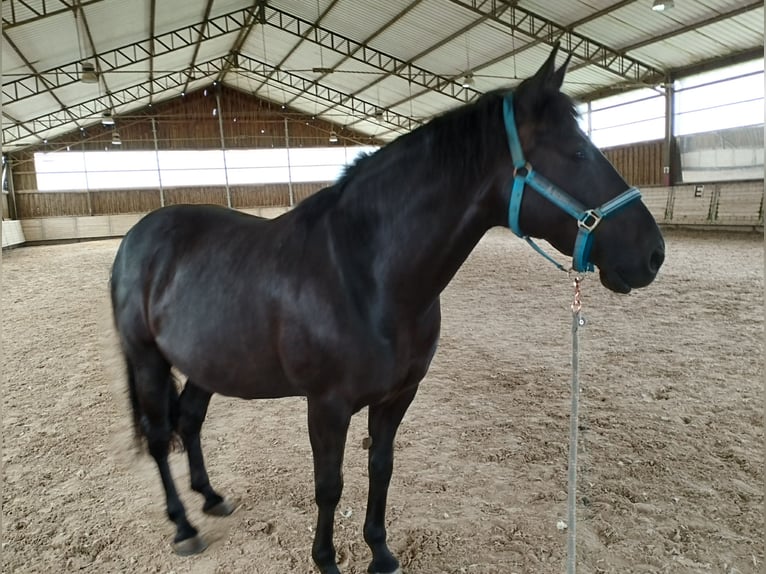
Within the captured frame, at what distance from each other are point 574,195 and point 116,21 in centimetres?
1550

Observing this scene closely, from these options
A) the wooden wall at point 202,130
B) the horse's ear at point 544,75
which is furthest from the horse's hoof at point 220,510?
the wooden wall at point 202,130

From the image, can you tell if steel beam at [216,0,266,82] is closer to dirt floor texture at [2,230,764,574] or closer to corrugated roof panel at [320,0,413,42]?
corrugated roof panel at [320,0,413,42]

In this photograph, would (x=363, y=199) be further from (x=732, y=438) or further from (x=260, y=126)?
(x=260, y=126)

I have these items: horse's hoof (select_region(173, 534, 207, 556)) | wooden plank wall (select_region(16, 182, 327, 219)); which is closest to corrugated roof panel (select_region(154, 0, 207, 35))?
wooden plank wall (select_region(16, 182, 327, 219))

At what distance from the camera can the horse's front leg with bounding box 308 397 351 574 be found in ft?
6.69

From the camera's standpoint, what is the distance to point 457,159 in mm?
1844

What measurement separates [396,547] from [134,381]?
166cm

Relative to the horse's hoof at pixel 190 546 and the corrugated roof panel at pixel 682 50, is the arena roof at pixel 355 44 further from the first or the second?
the horse's hoof at pixel 190 546

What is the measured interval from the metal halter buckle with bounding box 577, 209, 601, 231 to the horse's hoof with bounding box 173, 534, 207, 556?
7.77 feet

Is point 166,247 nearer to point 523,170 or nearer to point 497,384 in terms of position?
point 523,170

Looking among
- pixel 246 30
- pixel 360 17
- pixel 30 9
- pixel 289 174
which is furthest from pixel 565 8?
pixel 289 174

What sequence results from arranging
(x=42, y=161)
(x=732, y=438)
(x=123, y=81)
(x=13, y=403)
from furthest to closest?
1. (x=42, y=161)
2. (x=123, y=81)
3. (x=13, y=403)
4. (x=732, y=438)

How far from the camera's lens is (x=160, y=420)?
2750mm

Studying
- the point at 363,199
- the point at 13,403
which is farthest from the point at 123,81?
the point at 363,199
